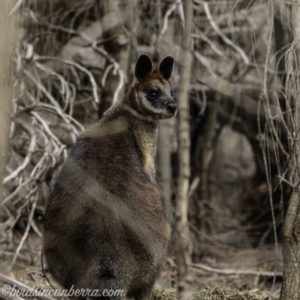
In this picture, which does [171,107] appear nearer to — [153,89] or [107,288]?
[153,89]

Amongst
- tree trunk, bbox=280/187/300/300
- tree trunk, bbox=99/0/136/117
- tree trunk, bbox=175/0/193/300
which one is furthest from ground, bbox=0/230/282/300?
tree trunk, bbox=99/0/136/117

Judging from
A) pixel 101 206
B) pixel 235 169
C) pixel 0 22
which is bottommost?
pixel 235 169

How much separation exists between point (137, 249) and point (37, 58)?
4087mm

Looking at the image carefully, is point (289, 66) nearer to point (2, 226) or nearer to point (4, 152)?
point (4, 152)

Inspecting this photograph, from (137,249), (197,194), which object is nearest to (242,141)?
(197,194)

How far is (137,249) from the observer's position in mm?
4344

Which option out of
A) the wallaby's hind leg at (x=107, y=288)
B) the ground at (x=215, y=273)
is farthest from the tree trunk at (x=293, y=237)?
the wallaby's hind leg at (x=107, y=288)

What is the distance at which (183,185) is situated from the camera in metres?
3.61

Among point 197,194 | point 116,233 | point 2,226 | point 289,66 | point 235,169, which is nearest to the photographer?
point 116,233

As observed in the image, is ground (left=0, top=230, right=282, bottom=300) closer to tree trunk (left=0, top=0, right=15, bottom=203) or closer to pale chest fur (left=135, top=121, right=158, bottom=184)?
tree trunk (left=0, top=0, right=15, bottom=203)

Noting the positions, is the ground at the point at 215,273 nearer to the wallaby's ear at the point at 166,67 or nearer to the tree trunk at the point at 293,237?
the tree trunk at the point at 293,237

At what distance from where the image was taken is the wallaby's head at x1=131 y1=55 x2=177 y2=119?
5477mm

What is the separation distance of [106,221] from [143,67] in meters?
1.84

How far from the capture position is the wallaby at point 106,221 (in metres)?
4.18
